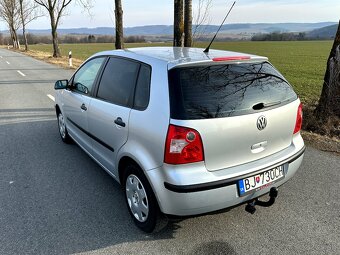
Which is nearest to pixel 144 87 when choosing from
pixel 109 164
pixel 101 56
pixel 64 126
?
pixel 109 164

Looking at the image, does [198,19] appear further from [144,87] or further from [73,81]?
[144,87]

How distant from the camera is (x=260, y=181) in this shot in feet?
8.84

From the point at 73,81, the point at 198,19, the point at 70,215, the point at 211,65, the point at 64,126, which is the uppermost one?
the point at 198,19

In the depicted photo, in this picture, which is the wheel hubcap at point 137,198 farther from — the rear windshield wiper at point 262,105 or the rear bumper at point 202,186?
the rear windshield wiper at point 262,105

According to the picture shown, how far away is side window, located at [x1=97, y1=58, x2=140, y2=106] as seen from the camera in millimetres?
3025

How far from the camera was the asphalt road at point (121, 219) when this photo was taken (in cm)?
269

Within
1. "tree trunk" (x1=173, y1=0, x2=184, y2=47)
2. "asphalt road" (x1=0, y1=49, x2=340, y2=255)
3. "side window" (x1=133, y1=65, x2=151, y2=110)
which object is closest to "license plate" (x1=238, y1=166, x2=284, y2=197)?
"asphalt road" (x1=0, y1=49, x2=340, y2=255)

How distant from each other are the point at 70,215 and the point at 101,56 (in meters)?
1.94

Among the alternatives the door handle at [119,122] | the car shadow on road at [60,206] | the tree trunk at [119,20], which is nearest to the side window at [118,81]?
the door handle at [119,122]

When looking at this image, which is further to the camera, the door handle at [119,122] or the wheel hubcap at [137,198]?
the door handle at [119,122]

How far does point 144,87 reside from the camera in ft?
9.21

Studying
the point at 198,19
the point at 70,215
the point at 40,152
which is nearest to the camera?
the point at 70,215

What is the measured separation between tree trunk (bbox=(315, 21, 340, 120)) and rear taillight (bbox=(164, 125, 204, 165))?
4.25m

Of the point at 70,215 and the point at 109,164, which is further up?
the point at 109,164
